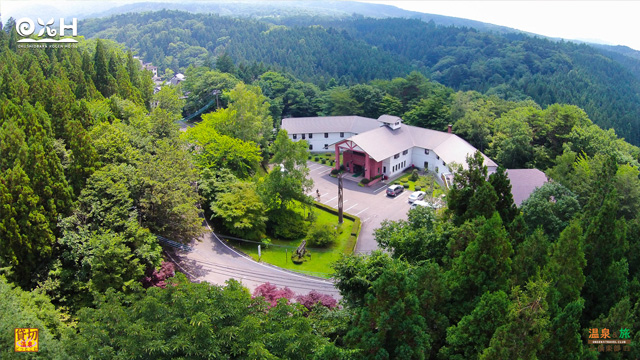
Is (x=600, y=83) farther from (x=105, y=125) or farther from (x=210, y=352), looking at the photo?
(x=210, y=352)

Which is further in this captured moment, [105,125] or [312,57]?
[312,57]

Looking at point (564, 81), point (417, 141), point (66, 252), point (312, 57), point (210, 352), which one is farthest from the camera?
point (312, 57)

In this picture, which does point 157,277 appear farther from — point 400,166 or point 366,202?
point 400,166

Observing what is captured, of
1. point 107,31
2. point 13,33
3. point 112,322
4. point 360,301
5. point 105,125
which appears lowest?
point 360,301

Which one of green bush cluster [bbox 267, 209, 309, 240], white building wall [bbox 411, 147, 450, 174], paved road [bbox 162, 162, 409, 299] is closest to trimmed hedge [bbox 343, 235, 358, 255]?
paved road [bbox 162, 162, 409, 299]

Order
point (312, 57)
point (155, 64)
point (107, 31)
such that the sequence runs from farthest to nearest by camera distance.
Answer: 1. point (107, 31)
2. point (155, 64)
3. point (312, 57)

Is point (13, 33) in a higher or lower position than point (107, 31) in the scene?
lower

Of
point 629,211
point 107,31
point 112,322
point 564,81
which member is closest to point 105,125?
point 112,322
